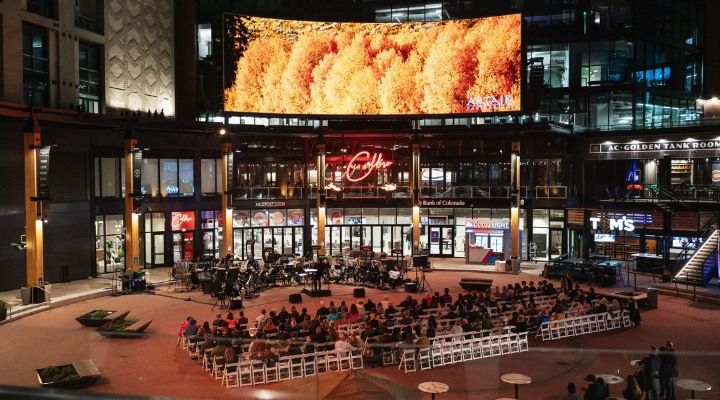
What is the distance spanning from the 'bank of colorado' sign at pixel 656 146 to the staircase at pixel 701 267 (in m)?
7.09

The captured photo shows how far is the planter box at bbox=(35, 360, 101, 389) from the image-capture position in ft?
41.9

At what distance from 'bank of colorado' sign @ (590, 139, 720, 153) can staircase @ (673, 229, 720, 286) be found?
7093 millimetres

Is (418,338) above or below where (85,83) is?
below

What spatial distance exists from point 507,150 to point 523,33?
292 inches

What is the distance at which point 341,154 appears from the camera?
4144 cm

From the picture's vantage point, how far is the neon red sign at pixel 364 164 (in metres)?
38.6

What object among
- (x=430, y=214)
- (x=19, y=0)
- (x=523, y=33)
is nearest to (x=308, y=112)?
(x=430, y=214)

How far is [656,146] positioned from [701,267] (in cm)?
1050

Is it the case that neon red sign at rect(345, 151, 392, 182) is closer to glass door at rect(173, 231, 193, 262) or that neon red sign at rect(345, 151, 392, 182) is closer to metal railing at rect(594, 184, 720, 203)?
glass door at rect(173, 231, 193, 262)

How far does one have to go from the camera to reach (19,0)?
3147 centimetres

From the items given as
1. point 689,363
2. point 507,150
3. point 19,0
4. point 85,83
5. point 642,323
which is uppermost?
point 19,0

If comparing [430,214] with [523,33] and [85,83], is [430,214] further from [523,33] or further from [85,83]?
[85,83]

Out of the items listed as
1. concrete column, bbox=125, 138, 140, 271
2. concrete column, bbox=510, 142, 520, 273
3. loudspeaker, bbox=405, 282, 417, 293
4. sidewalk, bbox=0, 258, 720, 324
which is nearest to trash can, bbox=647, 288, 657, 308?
sidewalk, bbox=0, 258, 720, 324

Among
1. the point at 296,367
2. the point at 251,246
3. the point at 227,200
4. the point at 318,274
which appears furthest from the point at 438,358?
the point at 251,246
